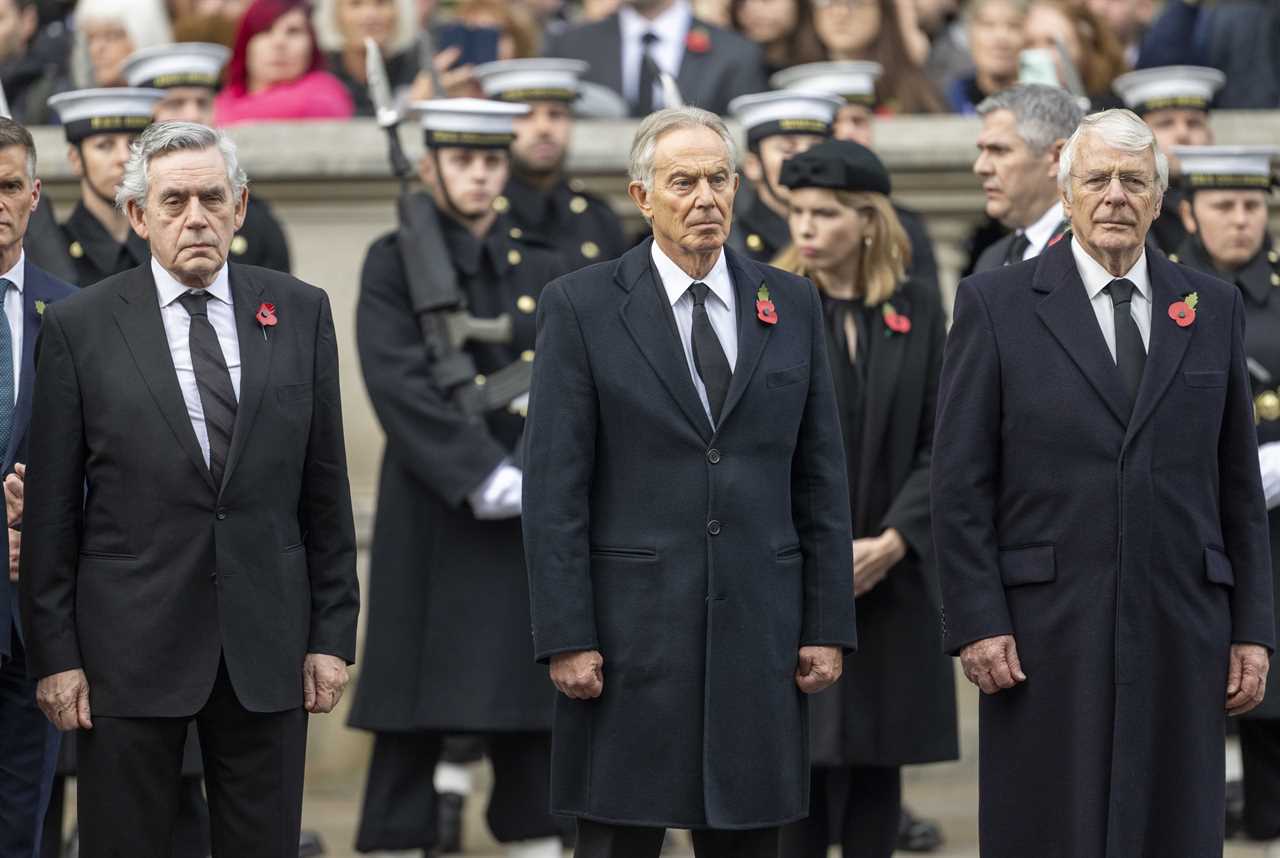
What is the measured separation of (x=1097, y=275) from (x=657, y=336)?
1.04 metres

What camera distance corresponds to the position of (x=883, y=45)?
988 cm

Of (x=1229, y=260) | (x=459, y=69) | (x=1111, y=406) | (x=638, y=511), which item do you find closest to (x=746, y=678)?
(x=638, y=511)

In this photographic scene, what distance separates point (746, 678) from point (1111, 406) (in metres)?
1.02

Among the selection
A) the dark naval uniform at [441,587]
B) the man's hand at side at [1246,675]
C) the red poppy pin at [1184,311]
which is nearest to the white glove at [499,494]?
the dark naval uniform at [441,587]

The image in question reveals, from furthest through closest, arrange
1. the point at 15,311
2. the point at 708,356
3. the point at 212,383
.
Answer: the point at 15,311 < the point at 708,356 < the point at 212,383

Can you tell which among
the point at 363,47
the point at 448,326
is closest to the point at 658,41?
the point at 363,47

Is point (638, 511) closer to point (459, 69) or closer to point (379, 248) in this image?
point (379, 248)

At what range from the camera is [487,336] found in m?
7.65

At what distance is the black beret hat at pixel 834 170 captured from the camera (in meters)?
6.96

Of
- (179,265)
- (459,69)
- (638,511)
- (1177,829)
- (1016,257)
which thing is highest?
(459,69)

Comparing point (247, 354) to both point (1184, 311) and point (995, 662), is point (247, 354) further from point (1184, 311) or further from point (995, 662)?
point (1184, 311)

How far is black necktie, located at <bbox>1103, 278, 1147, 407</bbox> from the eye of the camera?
566cm

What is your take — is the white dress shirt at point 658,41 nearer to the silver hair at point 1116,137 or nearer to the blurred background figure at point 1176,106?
the blurred background figure at point 1176,106

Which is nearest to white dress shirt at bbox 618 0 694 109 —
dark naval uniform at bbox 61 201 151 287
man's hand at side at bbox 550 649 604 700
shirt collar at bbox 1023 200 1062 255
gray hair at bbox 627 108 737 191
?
dark naval uniform at bbox 61 201 151 287
